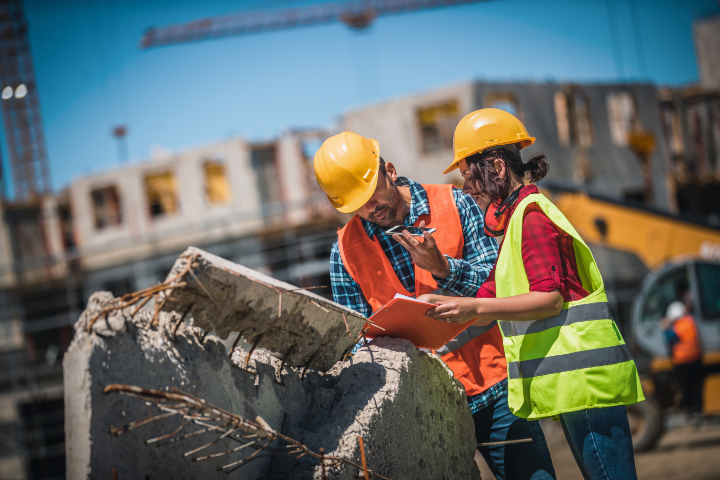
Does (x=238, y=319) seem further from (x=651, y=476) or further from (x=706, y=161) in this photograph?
(x=706, y=161)

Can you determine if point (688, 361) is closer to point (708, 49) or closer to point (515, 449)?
point (515, 449)

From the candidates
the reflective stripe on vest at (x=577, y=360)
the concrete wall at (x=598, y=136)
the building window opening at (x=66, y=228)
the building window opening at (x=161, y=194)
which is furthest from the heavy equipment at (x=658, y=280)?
the building window opening at (x=66, y=228)

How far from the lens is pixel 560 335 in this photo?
6.71 feet

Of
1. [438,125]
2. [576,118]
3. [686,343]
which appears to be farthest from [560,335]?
[576,118]

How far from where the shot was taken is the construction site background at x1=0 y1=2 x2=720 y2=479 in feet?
63.0

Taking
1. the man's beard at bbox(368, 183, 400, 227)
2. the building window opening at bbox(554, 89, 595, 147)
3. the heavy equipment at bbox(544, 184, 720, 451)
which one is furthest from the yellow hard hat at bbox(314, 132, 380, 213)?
the building window opening at bbox(554, 89, 595, 147)

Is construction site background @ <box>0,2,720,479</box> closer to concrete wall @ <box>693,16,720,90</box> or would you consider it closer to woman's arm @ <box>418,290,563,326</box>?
concrete wall @ <box>693,16,720,90</box>

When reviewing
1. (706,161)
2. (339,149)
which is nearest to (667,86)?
(706,161)

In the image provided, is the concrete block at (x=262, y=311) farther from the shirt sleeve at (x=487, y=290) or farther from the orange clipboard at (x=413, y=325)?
the shirt sleeve at (x=487, y=290)

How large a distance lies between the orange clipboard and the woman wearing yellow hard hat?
0.26 feet

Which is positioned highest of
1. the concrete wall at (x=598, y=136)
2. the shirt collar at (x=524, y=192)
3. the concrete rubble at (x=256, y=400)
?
the concrete wall at (x=598, y=136)

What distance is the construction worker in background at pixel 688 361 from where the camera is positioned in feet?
29.3

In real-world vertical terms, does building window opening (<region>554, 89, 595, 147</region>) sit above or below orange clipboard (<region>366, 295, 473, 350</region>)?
above

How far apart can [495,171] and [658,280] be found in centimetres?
860
